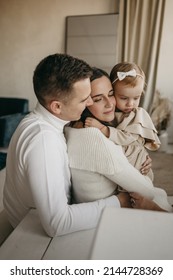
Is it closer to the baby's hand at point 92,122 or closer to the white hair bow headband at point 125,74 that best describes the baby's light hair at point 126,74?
the white hair bow headband at point 125,74

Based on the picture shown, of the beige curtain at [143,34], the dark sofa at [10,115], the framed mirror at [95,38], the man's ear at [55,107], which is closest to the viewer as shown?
the man's ear at [55,107]

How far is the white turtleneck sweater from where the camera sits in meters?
0.78

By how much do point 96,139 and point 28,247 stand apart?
0.39 m

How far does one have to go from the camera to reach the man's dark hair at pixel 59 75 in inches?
32.9

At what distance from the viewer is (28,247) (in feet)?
2.48

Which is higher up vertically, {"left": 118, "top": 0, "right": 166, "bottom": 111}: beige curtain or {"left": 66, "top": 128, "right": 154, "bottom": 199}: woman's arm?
{"left": 118, "top": 0, "right": 166, "bottom": 111}: beige curtain

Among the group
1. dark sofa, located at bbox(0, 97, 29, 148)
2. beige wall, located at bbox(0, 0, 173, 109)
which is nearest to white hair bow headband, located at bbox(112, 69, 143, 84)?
dark sofa, located at bbox(0, 97, 29, 148)

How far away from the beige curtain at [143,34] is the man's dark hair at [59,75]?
11.3 ft

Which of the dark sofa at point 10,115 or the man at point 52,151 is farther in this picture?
the dark sofa at point 10,115

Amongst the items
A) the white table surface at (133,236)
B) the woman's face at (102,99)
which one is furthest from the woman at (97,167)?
the white table surface at (133,236)

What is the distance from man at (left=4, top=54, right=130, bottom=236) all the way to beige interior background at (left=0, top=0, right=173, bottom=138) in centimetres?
353

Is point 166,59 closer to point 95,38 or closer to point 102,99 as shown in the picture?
point 95,38

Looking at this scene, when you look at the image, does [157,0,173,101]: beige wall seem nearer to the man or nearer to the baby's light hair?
the baby's light hair
